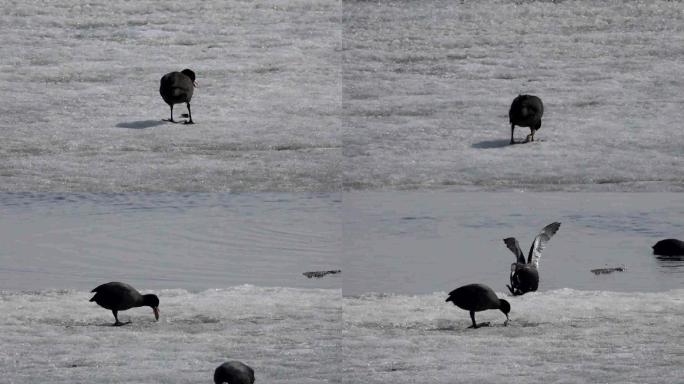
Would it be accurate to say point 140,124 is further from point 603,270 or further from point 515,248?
point 603,270

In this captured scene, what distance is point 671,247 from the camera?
11570 millimetres

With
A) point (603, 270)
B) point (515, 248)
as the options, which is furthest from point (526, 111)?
point (515, 248)

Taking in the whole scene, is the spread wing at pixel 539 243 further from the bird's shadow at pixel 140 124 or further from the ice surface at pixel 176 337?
the bird's shadow at pixel 140 124

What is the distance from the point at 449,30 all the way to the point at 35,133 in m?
6.66

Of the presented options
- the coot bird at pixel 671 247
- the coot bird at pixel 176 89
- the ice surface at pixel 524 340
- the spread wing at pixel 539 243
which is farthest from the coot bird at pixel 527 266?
the coot bird at pixel 176 89

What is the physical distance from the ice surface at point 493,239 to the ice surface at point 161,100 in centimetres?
72

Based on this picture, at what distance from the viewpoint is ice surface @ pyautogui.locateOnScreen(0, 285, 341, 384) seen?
8.30 meters

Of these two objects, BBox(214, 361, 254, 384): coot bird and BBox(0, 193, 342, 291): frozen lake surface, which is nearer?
BBox(214, 361, 254, 384): coot bird

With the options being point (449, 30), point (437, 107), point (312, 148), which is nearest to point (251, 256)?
point (312, 148)

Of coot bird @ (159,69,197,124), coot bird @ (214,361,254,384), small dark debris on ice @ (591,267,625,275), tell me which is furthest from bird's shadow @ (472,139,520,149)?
coot bird @ (214,361,254,384)

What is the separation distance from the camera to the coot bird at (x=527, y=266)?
406 inches

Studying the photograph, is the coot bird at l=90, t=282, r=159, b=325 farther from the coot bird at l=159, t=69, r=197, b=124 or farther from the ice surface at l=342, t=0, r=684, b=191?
the coot bird at l=159, t=69, r=197, b=124

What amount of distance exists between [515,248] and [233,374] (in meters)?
3.65

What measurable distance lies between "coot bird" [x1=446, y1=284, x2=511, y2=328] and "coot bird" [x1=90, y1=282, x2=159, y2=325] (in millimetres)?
2446
